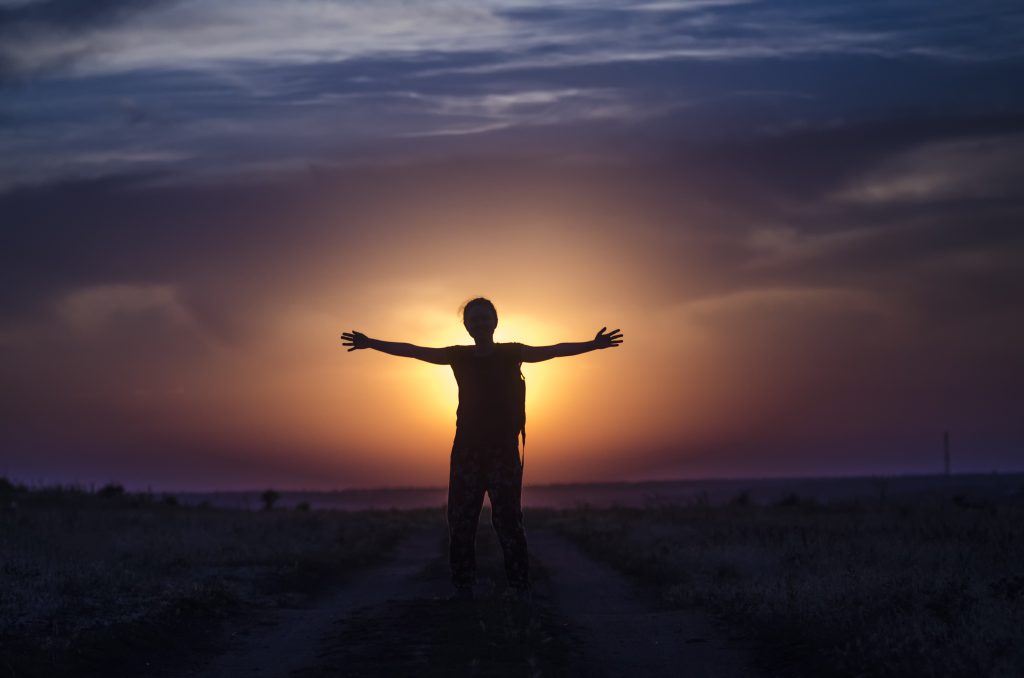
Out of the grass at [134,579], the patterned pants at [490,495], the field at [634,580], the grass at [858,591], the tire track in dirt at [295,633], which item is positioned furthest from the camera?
the patterned pants at [490,495]

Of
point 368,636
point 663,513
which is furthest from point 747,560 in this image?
point 663,513

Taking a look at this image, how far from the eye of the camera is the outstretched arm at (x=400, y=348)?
40.9 feet

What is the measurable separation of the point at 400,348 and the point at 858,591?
582 centimetres

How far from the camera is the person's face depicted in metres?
12.4

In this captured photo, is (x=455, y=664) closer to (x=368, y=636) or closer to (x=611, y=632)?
(x=368, y=636)

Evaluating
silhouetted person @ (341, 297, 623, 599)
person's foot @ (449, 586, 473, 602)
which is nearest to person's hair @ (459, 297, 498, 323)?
silhouetted person @ (341, 297, 623, 599)

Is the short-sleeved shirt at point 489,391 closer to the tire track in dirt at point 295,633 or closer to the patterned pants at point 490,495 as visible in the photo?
the patterned pants at point 490,495

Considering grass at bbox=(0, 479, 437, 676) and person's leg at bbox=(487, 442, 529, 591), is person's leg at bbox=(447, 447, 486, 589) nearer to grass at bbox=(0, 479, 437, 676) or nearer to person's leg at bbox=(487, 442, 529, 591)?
person's leg at bbox=(487, 442, 529, 591)

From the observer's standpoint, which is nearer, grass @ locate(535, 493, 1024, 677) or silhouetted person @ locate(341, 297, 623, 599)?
grass @ locate(535, 493, 1024, 677)

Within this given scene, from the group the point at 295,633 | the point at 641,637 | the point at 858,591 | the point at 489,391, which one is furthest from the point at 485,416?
the point at 858,591

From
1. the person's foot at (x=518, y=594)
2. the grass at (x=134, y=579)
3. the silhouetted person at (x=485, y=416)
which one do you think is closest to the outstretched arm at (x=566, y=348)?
the silhouetted person at (x=485, y=416)

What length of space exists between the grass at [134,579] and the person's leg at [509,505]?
3.44 metres

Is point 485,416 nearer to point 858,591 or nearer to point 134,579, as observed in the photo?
point 858,591

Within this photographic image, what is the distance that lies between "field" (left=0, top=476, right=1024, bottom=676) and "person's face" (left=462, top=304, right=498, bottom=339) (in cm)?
291
